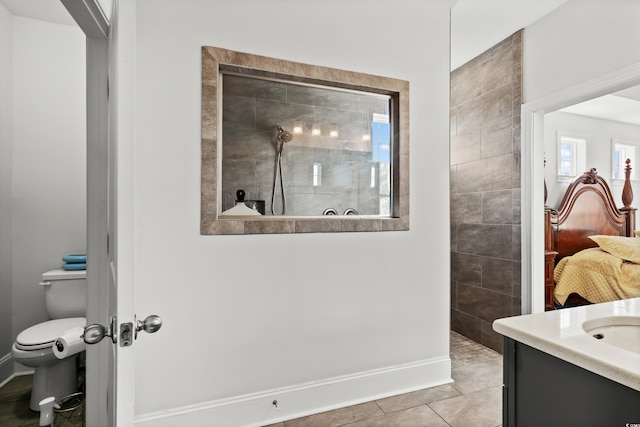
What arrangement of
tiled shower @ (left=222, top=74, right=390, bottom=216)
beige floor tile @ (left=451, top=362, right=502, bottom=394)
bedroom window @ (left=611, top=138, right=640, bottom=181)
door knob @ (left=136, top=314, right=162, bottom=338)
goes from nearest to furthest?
door knob @ (left=136, top=314, right=162, bottom=338)
tiled shower @ (left=222, top=74, right=390, bottom=216)
beige floor tile @ (left=451, top=362, right=502, bottom=394)
bedroom window @ (left=611, top=138, right=640, bottom=181)

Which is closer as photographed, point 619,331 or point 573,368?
point 573,368

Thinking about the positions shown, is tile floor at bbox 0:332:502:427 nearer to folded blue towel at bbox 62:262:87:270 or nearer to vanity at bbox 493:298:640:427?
folded blue towel at bbox 62:262:87:270

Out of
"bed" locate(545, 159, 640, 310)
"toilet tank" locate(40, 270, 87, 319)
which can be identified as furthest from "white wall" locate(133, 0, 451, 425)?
"bed" locate(545, 159, 640, 310)

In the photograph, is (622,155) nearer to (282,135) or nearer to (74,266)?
(282,135)

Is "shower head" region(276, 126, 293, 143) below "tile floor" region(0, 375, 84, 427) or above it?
above

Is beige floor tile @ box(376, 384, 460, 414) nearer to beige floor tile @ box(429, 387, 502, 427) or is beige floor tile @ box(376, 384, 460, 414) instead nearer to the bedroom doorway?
beige floor tile @ box(429, 387, 502, 427)

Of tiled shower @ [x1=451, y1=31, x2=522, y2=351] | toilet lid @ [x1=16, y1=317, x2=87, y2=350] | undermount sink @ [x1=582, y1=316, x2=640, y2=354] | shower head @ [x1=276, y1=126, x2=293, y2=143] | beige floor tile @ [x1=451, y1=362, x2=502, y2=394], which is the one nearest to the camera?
undermount sink @ [x1=582, y1=316, x2=640, y2=354]

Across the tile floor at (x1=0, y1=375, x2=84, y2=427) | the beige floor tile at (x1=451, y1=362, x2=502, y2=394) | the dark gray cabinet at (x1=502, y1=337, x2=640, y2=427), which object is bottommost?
the beige floor tile at (x1=451, y1=362, x2=502, y2=394)

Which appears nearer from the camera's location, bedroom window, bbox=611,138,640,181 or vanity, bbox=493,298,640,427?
vanity, bbox=493,298,640,427

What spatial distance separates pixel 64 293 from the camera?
2.20 metres

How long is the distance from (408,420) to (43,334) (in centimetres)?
209

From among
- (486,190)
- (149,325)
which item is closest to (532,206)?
(486,190)

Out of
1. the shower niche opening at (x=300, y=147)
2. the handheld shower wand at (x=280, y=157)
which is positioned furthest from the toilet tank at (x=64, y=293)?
the handheld shower wand at (x=280, y=157)

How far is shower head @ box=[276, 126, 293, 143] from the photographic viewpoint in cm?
200
